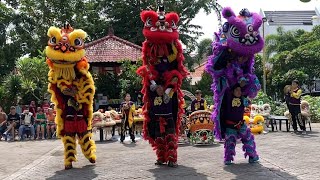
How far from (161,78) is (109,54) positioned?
1563cm

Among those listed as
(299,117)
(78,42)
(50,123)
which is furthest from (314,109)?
(78,42)

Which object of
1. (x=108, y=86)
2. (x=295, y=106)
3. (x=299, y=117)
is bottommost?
(x=299, y=117)

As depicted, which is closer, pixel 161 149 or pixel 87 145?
pixel 161 149

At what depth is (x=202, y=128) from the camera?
1153 cm

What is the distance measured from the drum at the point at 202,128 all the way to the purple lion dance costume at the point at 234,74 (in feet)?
10.1

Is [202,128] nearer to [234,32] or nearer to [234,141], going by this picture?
[234,141]

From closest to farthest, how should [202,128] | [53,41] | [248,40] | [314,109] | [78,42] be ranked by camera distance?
[248,40] → [53,41] → [78,42] → [202,128] → [314,109]

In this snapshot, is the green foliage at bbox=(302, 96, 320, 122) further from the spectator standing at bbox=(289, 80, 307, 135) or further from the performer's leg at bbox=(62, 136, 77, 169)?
the performer's leg at bbox=(62, 136, 77, 169)

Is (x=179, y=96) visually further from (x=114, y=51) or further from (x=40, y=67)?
(x=114, y=51)

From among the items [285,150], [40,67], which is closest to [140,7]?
[40,67]

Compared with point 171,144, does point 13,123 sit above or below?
above

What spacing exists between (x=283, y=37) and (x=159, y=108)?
29369 millimetres

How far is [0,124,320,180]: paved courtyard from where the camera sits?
753 cm

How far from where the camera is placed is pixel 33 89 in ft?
70.1
